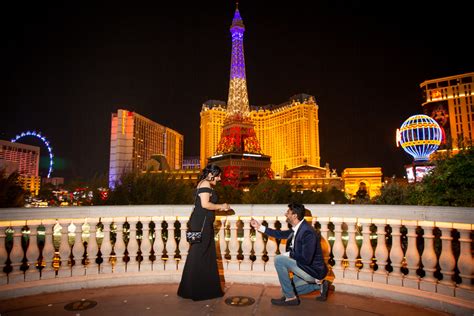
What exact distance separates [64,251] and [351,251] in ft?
15.0

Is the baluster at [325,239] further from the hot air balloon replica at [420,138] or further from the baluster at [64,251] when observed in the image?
the hot air balloon replica at [420,138]

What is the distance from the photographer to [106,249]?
230 inches

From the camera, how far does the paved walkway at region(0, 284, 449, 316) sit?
15.2 ft

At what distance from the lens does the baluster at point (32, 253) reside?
526 cm

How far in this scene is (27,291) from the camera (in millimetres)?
5371

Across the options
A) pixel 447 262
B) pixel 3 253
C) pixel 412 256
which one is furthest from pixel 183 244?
pixel 447 262

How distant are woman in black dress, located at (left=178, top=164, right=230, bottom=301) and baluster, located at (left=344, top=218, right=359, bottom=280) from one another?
2.01 metres

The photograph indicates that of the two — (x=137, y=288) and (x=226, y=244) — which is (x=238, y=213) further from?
(x=137, y=288)

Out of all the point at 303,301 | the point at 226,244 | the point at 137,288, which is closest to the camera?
the point at 303,301

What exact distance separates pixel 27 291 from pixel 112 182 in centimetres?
818

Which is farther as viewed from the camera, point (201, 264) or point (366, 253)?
point (366, 253)

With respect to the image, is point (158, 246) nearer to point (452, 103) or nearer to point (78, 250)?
point (78, 250)

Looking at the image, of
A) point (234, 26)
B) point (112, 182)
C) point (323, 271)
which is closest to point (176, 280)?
point (323, 271)

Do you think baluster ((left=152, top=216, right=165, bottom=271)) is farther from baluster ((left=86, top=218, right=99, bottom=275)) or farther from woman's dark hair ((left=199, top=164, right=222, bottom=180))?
woman's dark hair ((left=199, top=164, right=222, bottom=180))
